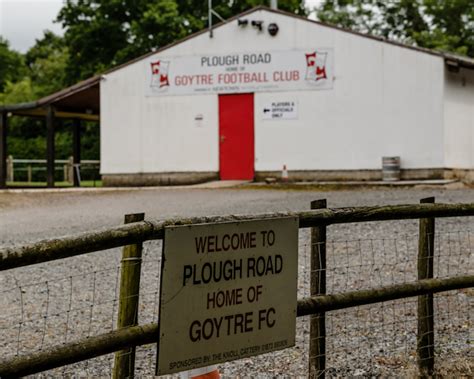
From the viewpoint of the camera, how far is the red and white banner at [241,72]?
75.1 ft

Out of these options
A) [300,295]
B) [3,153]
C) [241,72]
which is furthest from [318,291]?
[3,153]

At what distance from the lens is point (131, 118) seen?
2450 cm

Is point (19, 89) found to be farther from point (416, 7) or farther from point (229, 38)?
point (229, 38)

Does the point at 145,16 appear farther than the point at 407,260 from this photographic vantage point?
Yes

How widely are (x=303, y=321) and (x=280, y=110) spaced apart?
16.7 m

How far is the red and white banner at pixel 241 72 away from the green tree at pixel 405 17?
27.0 metres

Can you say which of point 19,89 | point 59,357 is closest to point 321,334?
point 59,357

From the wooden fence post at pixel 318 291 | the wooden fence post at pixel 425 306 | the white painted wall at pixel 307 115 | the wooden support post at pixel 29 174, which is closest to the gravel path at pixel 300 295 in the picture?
the wooden fence post at pixel 425 306

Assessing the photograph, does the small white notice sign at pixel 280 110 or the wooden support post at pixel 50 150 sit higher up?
the small white notice sign at pixel 280 110

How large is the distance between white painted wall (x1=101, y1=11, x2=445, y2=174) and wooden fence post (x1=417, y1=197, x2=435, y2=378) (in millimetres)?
17110

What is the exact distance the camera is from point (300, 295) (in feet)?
25.1

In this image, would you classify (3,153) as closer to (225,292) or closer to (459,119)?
(459,119)

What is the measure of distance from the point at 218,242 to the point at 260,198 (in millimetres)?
13910

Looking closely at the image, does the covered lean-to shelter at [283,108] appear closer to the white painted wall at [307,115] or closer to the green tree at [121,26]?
the white painted wall at [307,115]
